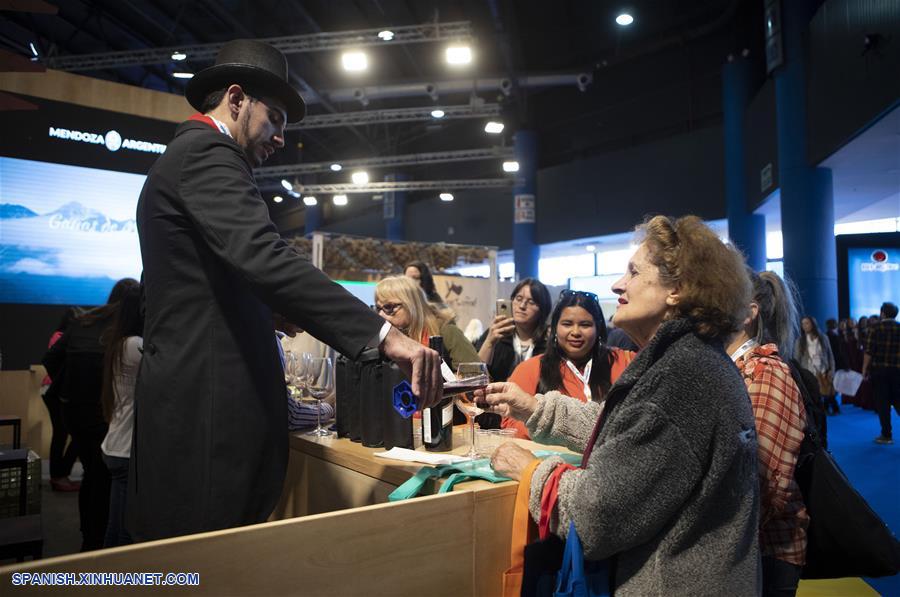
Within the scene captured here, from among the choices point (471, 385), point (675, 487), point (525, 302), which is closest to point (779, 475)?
point (675, 487)

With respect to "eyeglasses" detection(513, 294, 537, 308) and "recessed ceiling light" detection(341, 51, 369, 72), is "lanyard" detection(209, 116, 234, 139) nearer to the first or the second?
"eyeglasses" detection(513, 294, 537, 308)

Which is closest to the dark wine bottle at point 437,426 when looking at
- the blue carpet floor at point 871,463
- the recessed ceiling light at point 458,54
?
the blue carpet floor at point 871,463

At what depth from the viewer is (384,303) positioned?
322 cm

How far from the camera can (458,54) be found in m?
9.32

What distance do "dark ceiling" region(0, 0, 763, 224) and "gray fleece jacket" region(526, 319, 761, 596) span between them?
9.23m

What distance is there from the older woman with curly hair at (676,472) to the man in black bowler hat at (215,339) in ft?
1.16

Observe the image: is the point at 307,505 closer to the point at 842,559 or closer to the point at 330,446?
the point at 330,446

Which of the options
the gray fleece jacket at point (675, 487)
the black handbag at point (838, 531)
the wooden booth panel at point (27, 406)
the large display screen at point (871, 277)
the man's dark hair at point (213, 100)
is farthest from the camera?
the large display screen at point (871, 277)

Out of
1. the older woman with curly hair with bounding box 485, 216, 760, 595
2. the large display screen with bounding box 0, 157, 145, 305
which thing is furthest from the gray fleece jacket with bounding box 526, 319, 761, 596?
the large display screen with bounding box 0, 157, 145, 305

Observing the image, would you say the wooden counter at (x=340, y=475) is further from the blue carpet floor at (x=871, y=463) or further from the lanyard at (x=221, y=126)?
the blue carpet floor at (x=871, y=463)

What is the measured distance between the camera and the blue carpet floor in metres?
3.83

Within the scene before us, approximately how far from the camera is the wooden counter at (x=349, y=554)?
777 millimetres

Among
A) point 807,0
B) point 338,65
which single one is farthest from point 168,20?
point 807,0

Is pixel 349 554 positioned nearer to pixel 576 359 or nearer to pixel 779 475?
pixel 779 475
